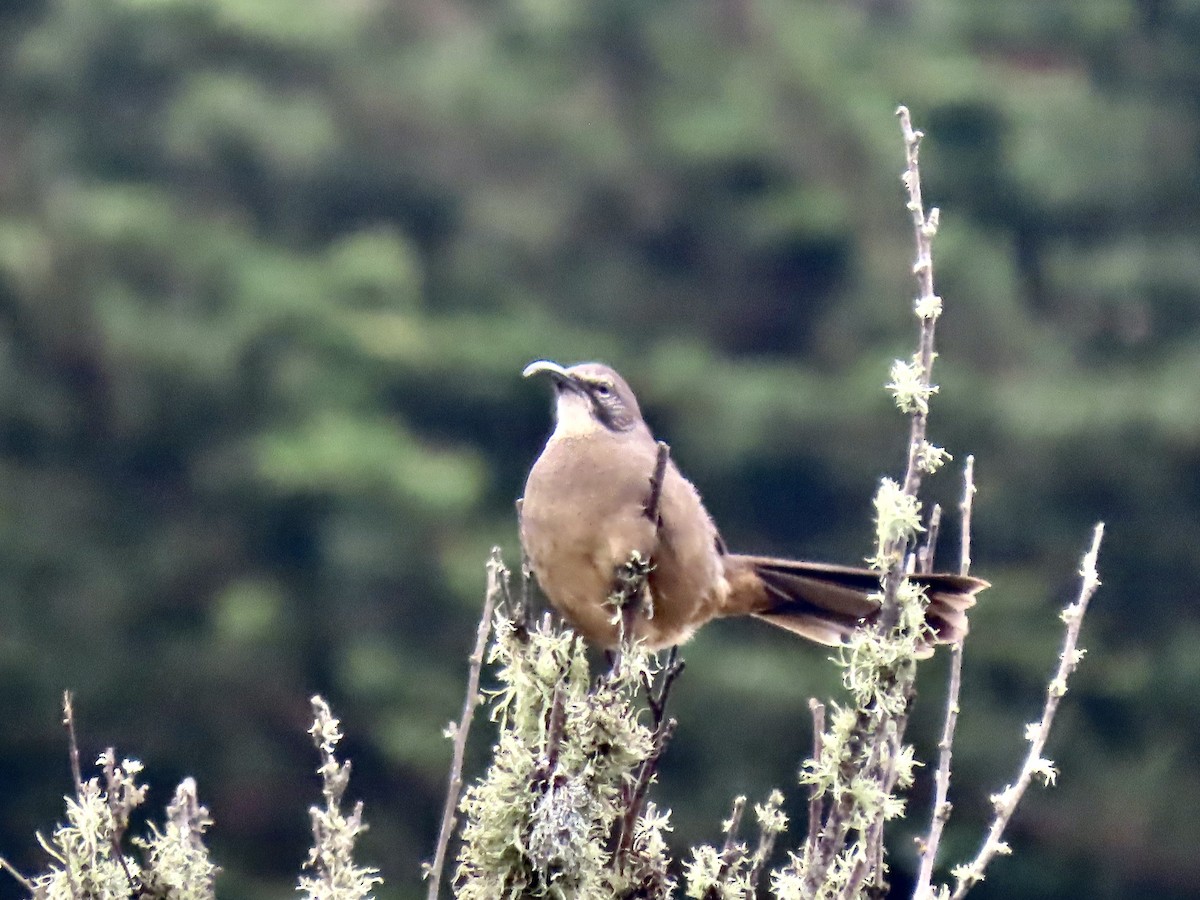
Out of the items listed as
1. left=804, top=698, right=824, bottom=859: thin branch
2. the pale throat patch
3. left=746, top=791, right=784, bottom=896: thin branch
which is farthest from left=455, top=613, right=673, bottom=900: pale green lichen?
the pale throat patch

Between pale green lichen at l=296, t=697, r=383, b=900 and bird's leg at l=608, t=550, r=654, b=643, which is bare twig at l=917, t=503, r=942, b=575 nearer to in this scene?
bird's leg at l=608, t=550, r=654, b=643

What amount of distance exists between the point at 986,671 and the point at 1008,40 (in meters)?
4.51

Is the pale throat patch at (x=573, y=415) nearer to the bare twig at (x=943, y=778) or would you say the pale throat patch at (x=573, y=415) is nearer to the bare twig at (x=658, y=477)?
the bare twig at (x=658, y=477)

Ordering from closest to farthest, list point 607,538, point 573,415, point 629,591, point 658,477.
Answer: point 658,477, point 629,591, point 607,538, point 573,415

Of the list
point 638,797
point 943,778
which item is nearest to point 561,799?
point 638,797

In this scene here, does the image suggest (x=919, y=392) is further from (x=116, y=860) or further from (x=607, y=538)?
(x=116, y=860)

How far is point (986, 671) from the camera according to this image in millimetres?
11398

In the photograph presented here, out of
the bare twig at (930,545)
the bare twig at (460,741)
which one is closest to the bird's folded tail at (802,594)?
the bare twig at (930,545)

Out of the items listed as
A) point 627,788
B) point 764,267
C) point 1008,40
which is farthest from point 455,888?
point 764,267

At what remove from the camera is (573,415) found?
3.63m

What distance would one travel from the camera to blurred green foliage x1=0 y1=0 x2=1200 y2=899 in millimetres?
11367

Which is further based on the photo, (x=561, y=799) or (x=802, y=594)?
(x=802, y=594)

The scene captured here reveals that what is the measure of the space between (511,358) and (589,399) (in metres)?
8.61

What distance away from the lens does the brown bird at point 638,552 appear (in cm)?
310
